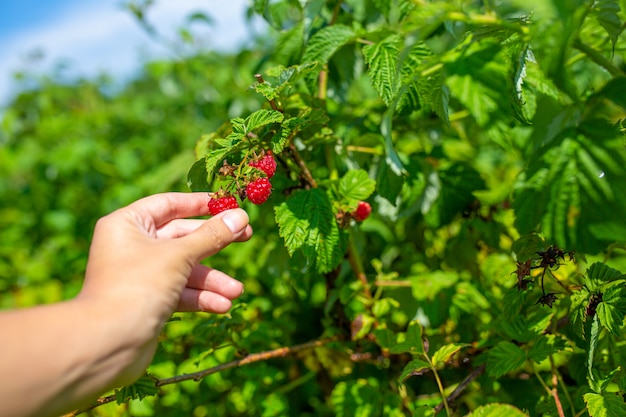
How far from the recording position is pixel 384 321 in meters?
1.45

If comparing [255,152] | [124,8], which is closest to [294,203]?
[255,152]

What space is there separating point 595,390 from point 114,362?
86 cm

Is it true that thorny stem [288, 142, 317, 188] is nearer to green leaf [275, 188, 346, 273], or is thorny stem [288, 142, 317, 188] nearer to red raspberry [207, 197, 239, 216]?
green leaf [275, 188, 346, 273]

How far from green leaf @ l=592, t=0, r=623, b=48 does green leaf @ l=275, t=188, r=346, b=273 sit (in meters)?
0.60

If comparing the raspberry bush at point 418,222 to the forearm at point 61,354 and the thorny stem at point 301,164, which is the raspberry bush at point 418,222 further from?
the forearm at point 61,354

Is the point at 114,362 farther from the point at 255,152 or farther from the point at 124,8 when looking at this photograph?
the point at 124,8

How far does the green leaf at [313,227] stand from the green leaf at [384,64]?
0.84ft

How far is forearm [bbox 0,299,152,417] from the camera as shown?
0.62 m

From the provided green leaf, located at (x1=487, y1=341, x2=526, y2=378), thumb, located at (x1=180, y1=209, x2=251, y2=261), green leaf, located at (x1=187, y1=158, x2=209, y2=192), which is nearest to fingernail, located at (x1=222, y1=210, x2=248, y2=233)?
thumb, located at (x1=180, y1=209, x2=251, y2=261)

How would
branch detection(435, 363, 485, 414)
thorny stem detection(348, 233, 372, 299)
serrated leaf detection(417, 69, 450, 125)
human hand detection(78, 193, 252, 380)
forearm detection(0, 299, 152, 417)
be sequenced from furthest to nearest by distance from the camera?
thorny stem detection(348, 233, 372, 299), branch detection(435, 363, 485, 414), serrated leaf detection(417, 69, 450, 125), human hand detection(78, 193, 252, 380), forearm detection(0, 299, 152, 417)

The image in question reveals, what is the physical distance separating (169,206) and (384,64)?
20.3 inches

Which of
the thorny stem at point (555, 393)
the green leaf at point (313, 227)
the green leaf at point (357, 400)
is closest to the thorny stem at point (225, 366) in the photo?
the green leaf at point (357, 400)

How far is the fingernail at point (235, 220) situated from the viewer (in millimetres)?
942

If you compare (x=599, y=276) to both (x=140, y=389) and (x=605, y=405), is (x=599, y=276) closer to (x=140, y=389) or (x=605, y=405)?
(x=605, y=405)
